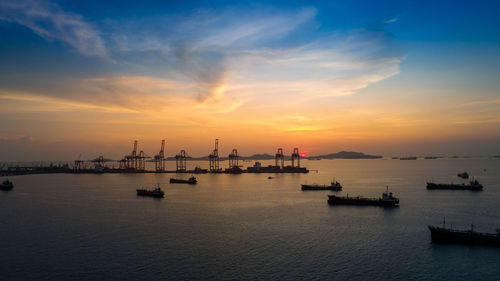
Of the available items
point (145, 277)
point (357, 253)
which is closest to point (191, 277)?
point (145, 277)

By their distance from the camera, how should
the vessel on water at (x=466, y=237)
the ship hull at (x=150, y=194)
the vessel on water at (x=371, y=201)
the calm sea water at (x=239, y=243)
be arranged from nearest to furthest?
1. the calm sea water at (x=239, y=243)
2. the vessel on water at (x=466, y=237)
3. the vessel on water at (x=371, y=201)
4. the ship hull at (x=150, y=194)

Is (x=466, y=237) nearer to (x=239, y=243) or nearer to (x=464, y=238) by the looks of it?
(x=464, y=238)

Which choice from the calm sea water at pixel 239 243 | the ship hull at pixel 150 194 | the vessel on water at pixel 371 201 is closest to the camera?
the calm sea water at pixel 239 243

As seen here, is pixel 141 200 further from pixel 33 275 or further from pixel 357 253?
pixel 357 253

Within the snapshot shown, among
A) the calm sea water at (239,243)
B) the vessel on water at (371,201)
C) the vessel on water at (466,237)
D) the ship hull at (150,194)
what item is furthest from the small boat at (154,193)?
the vessel on water at (466,237)

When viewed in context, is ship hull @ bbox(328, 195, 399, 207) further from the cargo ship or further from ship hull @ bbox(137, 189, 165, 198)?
ship hull @ bbox(137, 189, 165, 198)

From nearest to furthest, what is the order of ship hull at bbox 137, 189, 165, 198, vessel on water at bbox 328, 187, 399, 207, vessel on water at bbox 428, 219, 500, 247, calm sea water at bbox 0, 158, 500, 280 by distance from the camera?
1. calm sea water at bbox 0, 158, 500, 280
2. vessel on water at bbox 428, 219, 500, 247
3. vessel on water at bbox 328, 187, 399, 207
4. ship hull at bbox 137, 189, 165, 198

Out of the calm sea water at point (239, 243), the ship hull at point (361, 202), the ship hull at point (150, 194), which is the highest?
the ship hull at point (150, 194)

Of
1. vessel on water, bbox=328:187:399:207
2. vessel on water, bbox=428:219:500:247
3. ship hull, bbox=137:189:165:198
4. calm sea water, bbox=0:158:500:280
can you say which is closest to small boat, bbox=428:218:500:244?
vessel on water, bbox=428:219:500:247

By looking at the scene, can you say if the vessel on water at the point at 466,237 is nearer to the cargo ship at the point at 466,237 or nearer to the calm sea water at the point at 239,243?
the cargo ship at the point at 466,237
